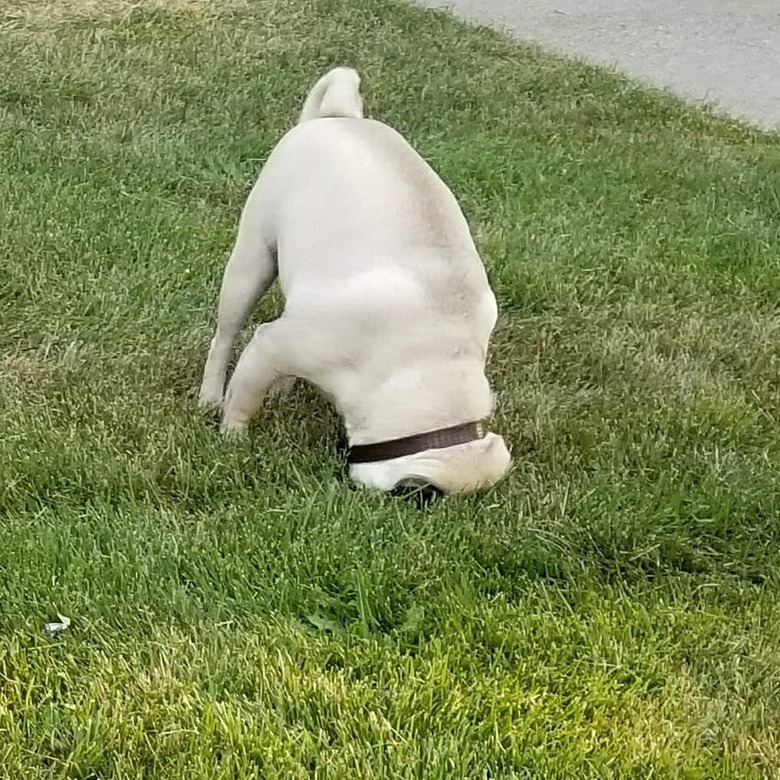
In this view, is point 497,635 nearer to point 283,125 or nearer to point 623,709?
point 623,709

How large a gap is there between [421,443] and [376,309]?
347 millimetres

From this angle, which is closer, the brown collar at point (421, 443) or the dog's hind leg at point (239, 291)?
the brown collar at point (421, 443)

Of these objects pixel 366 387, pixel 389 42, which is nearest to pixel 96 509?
pixel 366 387

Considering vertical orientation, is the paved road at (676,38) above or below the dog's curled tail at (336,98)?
below

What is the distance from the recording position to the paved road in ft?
24.7

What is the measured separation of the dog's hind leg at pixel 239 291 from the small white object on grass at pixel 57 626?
44.1 inches

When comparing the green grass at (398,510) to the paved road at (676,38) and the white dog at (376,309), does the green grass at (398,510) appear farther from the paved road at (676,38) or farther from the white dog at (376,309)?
the paved road at (676,38)

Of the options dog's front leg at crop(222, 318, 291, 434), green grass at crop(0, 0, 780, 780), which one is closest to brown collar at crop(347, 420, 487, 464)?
green grass at crop(0, 0, 780, 780)

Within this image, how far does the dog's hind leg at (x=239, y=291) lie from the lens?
3.53 metres

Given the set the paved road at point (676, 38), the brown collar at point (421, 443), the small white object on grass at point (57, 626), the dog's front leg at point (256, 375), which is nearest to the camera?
the small white object on grass at point (57, 626)

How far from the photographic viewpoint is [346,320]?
3076 millimetres

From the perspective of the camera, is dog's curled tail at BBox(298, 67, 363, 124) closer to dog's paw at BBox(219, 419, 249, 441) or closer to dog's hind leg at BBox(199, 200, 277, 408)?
dog's hind leg at BBox(199, 200, 277, 408)

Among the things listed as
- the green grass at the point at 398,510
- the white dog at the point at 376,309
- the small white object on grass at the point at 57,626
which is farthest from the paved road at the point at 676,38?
the small white object on grass at the point at 57,626

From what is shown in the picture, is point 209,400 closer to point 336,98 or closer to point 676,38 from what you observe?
point 336,98
